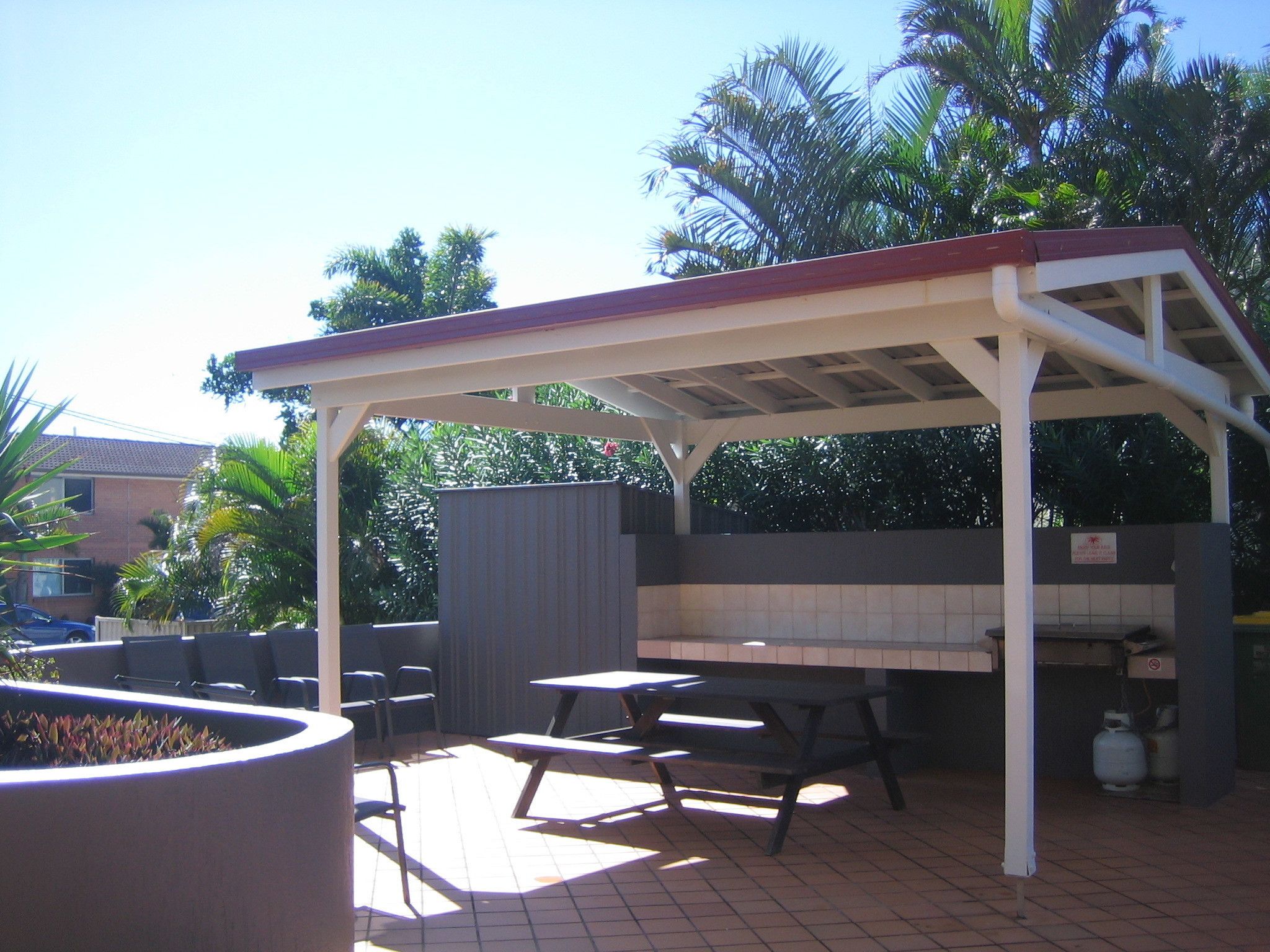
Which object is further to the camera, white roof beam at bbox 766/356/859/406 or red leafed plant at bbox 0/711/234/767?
white roof beam at bbox 766/356/859/406

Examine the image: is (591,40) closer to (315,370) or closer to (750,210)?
(750,210)

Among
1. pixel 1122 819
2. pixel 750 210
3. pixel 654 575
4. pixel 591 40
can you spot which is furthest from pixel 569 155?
pixel 1122 819

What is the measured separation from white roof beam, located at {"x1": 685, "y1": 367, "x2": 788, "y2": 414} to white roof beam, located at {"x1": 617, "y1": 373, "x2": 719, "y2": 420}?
41 centimetres

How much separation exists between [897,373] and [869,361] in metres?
0.63

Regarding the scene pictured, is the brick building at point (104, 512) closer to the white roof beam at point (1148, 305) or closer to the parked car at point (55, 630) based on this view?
the parked car at point (55, 630)

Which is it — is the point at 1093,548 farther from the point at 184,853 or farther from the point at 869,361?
the point at 184,853

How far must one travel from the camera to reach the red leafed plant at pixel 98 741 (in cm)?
409

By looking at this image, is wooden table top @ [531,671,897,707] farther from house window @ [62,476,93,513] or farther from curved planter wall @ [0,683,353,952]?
house window @ [62,476,93,513]

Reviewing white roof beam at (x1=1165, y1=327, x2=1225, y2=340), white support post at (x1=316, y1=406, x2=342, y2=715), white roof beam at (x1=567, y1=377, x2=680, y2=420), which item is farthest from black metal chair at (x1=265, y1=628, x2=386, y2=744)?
white roof beam at (x1=1165, y1=327, x2=1225, y2=340)

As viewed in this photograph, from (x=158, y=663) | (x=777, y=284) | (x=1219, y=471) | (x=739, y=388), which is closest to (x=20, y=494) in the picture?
(x=777, y=284)

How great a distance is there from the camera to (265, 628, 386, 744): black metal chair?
879 centimetres

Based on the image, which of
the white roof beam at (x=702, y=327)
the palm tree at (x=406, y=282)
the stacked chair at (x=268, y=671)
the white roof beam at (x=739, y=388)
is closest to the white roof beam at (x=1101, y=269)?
the white roof beam at (x=702, y=327)

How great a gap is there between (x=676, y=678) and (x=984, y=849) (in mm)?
2149

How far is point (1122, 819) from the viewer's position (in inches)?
265
